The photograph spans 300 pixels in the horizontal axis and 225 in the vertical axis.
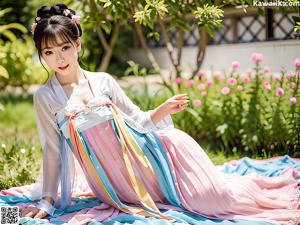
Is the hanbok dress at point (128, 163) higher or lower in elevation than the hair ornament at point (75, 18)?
lower

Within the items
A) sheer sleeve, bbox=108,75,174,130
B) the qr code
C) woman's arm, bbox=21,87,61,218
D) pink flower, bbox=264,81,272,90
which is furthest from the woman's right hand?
pink flower, bbox=264,81,272,90

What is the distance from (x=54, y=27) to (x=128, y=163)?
855 mm

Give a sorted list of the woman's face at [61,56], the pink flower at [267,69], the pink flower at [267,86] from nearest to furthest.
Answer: the woman's face at [61,56] < the pink flower at [267,86] < the pink flower at [267,69]

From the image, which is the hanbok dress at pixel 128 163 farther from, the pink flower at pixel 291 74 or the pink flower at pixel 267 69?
the pink flower at pixel 267 69

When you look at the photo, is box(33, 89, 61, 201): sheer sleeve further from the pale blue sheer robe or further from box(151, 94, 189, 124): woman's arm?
box(151, 94, 189, 124): woman's arm

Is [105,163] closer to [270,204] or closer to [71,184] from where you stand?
[71,184]

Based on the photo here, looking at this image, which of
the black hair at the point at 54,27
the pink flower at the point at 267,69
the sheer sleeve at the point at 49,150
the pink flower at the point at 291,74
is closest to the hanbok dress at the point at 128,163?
the sheer sleeve at the point at 49,150

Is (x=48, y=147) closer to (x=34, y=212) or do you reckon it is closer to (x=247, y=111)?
(x=34, y=212)

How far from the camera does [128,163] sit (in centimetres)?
254

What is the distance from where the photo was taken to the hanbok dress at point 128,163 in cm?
254

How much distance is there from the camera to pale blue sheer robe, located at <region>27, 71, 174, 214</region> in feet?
8.43

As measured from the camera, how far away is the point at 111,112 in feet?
8.43

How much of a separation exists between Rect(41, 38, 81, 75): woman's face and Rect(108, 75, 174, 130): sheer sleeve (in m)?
0.27

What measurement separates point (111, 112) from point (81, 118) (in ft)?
0.56
